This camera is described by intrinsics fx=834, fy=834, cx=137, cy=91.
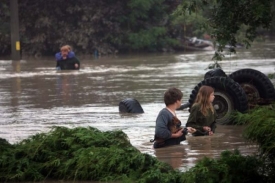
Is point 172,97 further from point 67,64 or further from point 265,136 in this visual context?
point 67,64

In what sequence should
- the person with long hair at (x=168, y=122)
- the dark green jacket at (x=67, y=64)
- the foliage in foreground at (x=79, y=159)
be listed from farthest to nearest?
1. the dark green jacket at (x=67, y=64)
2. the person with long hair at (x=168, y=122)
3. the foliage in foreground at (x=79, y=159)

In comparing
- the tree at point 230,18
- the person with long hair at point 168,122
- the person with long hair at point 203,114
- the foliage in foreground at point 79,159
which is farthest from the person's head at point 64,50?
the foliage in foreground at point 79,159

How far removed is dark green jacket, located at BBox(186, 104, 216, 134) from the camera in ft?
42.6

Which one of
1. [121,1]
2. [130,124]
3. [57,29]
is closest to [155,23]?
[121,1]

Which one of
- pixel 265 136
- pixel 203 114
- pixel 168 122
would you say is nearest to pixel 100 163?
pixel 265 136

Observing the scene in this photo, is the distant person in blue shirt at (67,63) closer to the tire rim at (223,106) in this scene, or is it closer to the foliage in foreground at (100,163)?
the tire rim at (223,106)

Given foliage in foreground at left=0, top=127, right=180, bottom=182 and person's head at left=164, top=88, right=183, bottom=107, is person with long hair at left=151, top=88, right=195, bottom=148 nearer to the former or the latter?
person's head at left=164, top=88, right=183, bottom=107

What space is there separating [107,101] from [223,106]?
537 centimetres

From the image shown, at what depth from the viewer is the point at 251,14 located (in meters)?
14.0

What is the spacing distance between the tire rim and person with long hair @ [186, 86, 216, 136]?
2.24 meters

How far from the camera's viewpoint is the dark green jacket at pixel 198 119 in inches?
511

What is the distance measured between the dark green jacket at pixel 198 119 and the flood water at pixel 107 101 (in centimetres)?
21

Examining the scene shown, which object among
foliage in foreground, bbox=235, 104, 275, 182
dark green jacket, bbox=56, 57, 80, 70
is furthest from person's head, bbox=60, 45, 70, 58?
foliage in foreground, bbox=235, 104, 275, 182

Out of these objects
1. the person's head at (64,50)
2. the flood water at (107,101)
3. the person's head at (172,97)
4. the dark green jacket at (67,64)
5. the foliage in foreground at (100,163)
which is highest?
the person's head at (172,97)
